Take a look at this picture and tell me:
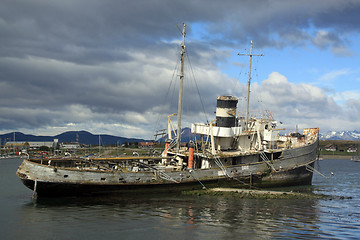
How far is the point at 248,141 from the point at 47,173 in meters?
18.7

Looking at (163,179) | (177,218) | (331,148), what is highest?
(331,148)

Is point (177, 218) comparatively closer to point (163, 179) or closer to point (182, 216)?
point (182, 216)

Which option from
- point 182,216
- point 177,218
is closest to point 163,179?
point 182,216

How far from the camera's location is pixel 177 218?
63.2 ft

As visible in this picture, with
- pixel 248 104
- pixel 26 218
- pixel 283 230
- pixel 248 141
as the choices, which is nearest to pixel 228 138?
pixel 248 141

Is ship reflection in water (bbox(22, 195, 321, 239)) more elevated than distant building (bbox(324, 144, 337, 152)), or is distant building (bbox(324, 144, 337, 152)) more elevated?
distant building (bbox(324, 144, 337, 152))

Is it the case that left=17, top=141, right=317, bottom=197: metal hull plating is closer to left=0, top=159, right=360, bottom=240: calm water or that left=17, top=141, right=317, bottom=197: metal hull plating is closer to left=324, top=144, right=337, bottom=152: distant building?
left=0, top=159, right=360, bottom=240: calm water

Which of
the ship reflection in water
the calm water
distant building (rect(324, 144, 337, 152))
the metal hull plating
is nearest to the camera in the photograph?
the calm water

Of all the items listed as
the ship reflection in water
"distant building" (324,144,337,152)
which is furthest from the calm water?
"distant building" (324,144,337,152)

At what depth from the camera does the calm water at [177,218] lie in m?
16.2

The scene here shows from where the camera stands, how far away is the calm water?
16.2m

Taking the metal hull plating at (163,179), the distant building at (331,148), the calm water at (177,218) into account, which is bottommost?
the calm water at (177,218)

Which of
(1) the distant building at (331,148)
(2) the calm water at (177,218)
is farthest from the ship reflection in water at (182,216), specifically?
(1) the distant building at (331,148)

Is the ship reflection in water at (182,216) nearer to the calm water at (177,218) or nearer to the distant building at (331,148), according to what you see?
the calm water at (177,218)
